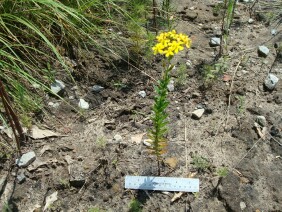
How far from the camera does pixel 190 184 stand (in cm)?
210

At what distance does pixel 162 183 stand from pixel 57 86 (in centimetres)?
106

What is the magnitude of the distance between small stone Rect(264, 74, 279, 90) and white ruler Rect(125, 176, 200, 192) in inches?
40.0

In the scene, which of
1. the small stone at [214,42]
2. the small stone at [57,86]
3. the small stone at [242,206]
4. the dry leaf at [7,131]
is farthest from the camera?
the small stone at [214,42]

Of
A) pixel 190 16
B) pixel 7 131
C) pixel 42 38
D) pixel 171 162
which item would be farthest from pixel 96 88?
pixel 190 16

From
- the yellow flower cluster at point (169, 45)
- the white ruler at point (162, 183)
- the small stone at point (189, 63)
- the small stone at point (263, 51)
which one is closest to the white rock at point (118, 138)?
the white ruler at point (162, 183)

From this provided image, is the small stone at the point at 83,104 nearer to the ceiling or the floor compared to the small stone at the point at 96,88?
nearer to the floor

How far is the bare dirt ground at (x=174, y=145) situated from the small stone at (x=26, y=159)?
0.12 feet

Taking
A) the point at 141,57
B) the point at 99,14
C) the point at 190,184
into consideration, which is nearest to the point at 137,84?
the point at 141,57

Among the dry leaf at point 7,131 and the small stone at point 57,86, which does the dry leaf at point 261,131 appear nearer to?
the small stone at point 57,86

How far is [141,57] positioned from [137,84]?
0.87 ft

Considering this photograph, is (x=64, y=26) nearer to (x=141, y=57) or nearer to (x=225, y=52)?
(x=141, y=57)

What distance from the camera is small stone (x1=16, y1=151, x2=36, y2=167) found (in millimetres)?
2130

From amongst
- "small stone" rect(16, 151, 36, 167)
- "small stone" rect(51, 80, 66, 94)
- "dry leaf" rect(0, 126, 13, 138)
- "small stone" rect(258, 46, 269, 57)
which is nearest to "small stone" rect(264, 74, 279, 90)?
"small stone" rect(258, 46, 269, 57)

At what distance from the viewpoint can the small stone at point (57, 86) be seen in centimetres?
249
